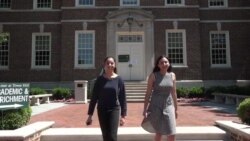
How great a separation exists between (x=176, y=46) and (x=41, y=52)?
9657 mm

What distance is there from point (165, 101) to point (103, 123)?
3.78ft

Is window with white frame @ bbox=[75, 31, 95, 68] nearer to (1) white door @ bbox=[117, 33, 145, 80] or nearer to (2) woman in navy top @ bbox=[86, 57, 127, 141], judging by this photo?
(1) white door @ bbox=[117, 33, 145, 80]

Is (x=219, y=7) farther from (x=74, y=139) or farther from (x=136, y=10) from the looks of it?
(x=74, y=139)

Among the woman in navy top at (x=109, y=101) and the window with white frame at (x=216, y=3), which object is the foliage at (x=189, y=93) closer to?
the window with white frame at (x=216, y=3)

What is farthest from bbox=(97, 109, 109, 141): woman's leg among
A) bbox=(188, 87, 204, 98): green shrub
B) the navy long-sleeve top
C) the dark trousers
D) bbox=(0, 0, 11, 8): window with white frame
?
bbox=(0, 0, 11, 8): window with white frame

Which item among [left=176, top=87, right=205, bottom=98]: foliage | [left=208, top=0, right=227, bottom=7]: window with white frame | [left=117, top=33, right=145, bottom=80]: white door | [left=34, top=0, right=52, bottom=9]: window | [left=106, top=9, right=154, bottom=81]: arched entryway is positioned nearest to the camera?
[left=176, top=87, right=205, bottom=98]: foliage

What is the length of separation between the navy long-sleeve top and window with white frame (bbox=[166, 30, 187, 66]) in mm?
18962

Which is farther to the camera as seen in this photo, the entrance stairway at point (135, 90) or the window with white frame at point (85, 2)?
the window with white frame at point (85, 2)

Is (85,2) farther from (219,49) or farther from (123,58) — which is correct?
(219,49)

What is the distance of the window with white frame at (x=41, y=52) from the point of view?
2538cm

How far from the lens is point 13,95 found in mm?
7859

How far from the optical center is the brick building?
2459 centimetres

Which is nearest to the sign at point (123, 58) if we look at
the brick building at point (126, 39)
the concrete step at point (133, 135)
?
the brick building at point (126, 39)

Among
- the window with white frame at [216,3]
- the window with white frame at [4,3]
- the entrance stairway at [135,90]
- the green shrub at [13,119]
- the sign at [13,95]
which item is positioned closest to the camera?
the sign at [13,95]
